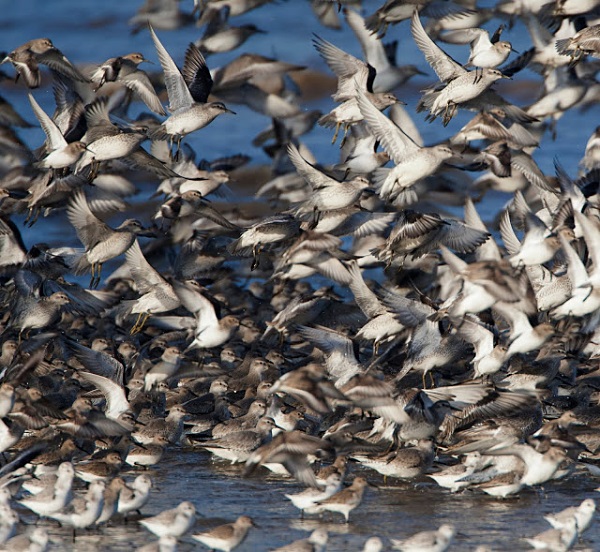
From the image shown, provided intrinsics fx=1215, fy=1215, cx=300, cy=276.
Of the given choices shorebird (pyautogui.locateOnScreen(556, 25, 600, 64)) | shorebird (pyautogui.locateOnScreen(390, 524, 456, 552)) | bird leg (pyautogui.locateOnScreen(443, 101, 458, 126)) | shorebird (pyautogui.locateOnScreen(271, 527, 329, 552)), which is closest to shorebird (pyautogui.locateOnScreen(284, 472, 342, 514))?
shorebird (pyautogui.locateOnScreen(271, 527, 329, 552))

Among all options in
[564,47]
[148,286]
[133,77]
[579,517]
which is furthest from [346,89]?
[579,517]

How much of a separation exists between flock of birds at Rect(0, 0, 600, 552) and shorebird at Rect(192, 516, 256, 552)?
0.06 feet

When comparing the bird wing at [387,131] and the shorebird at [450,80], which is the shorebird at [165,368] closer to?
the bird wing at [387,131]

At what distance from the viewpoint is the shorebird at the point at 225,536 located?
805 centimetres

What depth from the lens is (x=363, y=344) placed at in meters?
14.0

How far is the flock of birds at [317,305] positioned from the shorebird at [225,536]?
0.06ft

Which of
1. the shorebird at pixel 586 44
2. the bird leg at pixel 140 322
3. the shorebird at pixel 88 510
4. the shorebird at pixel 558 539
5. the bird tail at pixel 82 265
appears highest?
the shorebird at pixel 586 44

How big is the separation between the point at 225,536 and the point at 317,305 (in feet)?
20.6

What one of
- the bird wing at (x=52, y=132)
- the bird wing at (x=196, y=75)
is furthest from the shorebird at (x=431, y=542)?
the bird wing at (x=196, y=75)

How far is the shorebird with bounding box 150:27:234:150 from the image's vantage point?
1293 cm

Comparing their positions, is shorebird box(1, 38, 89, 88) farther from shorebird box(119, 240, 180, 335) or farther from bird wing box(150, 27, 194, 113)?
shorebird box(119, 240, 180, 335)

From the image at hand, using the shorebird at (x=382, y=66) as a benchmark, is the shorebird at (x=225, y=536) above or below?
→ above

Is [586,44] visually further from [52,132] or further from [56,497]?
[56,497]

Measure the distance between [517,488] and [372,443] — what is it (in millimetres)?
1593
